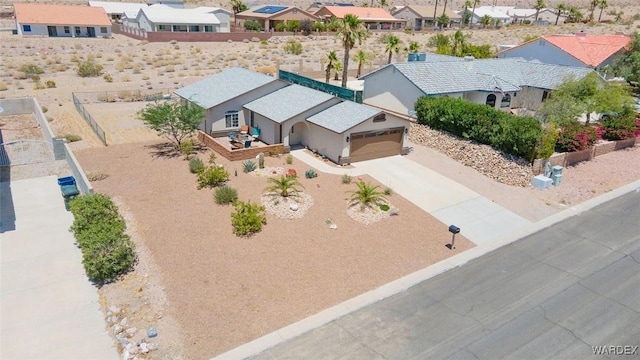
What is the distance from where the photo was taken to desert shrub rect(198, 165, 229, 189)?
24.1 m

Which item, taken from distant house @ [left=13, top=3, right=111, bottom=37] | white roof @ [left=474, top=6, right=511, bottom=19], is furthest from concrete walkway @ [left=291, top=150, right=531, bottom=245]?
white roof @ [left=474, top=6, right=511, bottom=19]

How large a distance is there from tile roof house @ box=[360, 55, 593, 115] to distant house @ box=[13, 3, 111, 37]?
54.9 m

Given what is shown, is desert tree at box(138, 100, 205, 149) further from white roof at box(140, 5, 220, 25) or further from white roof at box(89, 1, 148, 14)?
white roof at box(89, 1, 148, 14)

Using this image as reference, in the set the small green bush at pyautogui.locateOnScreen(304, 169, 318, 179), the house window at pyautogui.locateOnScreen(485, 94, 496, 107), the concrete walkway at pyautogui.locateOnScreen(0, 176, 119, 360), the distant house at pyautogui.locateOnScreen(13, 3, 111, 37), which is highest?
the distant house at pyautogui.locateOnScreen(13, 3, 111, 37)

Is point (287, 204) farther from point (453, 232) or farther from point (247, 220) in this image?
point (453, 232)

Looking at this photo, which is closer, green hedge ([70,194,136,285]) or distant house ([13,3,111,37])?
green hedge ([70,194,136,285])

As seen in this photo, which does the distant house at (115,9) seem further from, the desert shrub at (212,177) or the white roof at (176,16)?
the desert shrub at (212,177)

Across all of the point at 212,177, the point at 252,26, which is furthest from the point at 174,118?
the point at 252,26

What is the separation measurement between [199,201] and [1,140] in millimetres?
15850

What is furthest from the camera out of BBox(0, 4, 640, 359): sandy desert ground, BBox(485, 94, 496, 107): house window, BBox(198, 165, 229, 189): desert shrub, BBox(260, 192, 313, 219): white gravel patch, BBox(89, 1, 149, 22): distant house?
BBox(89, 1, 149, 22): distant house

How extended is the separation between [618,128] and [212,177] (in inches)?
1140

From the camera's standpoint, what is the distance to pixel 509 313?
1557 cm

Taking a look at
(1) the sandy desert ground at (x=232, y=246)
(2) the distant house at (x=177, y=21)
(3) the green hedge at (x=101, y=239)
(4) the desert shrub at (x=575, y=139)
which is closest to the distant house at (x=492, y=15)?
(2) the distant house at (x=177, y=21)

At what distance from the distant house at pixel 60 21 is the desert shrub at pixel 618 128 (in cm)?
7164
